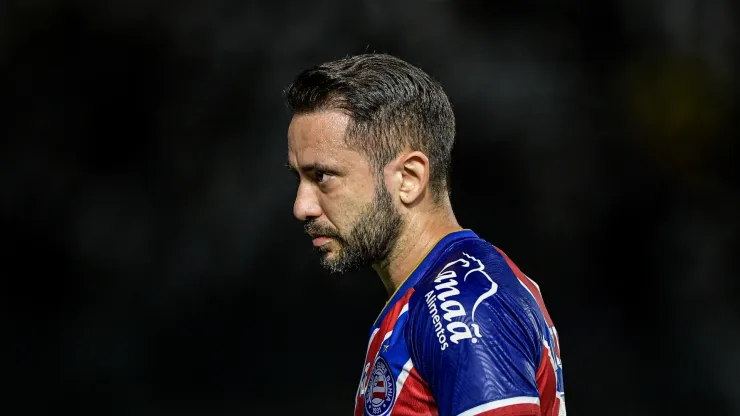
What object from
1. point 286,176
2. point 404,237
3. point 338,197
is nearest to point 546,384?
point 404,237

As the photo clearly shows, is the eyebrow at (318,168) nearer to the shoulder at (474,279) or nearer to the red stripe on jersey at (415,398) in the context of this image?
the shoulder at (474,279)

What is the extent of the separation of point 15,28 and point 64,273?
5.54ft

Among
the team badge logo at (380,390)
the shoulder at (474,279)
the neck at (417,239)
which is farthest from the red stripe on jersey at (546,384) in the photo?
the neck at (417,239)

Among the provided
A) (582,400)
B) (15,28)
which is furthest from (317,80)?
(15,28)

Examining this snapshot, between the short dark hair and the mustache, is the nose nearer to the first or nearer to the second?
the mustache

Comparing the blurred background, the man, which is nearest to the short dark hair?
the man

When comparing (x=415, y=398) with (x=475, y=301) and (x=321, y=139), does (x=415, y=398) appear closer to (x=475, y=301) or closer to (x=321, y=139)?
(x=475, y=301)

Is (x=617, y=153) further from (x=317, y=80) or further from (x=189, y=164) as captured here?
(x=317, y=80)

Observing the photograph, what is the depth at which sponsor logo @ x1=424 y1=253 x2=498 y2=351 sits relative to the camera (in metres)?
1.40

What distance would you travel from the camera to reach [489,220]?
6.12 metres

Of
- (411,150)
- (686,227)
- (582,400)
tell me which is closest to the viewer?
(411,150)

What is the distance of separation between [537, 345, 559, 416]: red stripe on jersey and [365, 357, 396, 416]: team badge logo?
9.9 inches

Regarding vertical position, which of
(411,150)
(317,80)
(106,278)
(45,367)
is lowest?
(45,367)

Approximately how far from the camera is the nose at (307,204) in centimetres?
174
